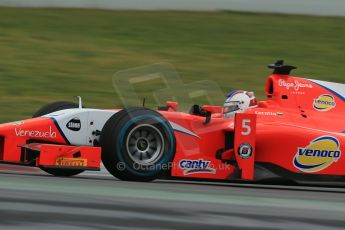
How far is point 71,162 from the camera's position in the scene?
23.4ft

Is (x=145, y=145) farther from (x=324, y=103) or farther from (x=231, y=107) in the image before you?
(x=324, y=103)

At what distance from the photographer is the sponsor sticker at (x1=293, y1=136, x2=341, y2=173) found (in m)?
7.51

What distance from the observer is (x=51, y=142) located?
7430mm

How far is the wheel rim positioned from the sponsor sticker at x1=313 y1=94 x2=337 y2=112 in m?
1.89

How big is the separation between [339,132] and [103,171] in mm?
2831

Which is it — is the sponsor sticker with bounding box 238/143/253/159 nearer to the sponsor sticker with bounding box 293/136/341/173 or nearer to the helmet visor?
the sponsor sticker with bounding box 293/136/341/173

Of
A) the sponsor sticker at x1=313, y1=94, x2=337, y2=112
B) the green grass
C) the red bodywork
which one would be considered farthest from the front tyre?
the green grass

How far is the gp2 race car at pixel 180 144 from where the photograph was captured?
7.09 meters

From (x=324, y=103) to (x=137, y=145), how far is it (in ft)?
7.13

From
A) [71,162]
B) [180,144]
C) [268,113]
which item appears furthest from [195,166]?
[71,162]

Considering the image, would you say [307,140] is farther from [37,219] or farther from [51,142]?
[37,219]

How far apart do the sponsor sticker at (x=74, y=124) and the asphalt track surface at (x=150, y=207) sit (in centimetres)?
75

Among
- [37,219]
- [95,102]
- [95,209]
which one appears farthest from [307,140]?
[95,102]

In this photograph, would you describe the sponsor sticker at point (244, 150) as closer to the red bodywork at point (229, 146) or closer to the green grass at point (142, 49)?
the red bodywork at point (229, 146)
